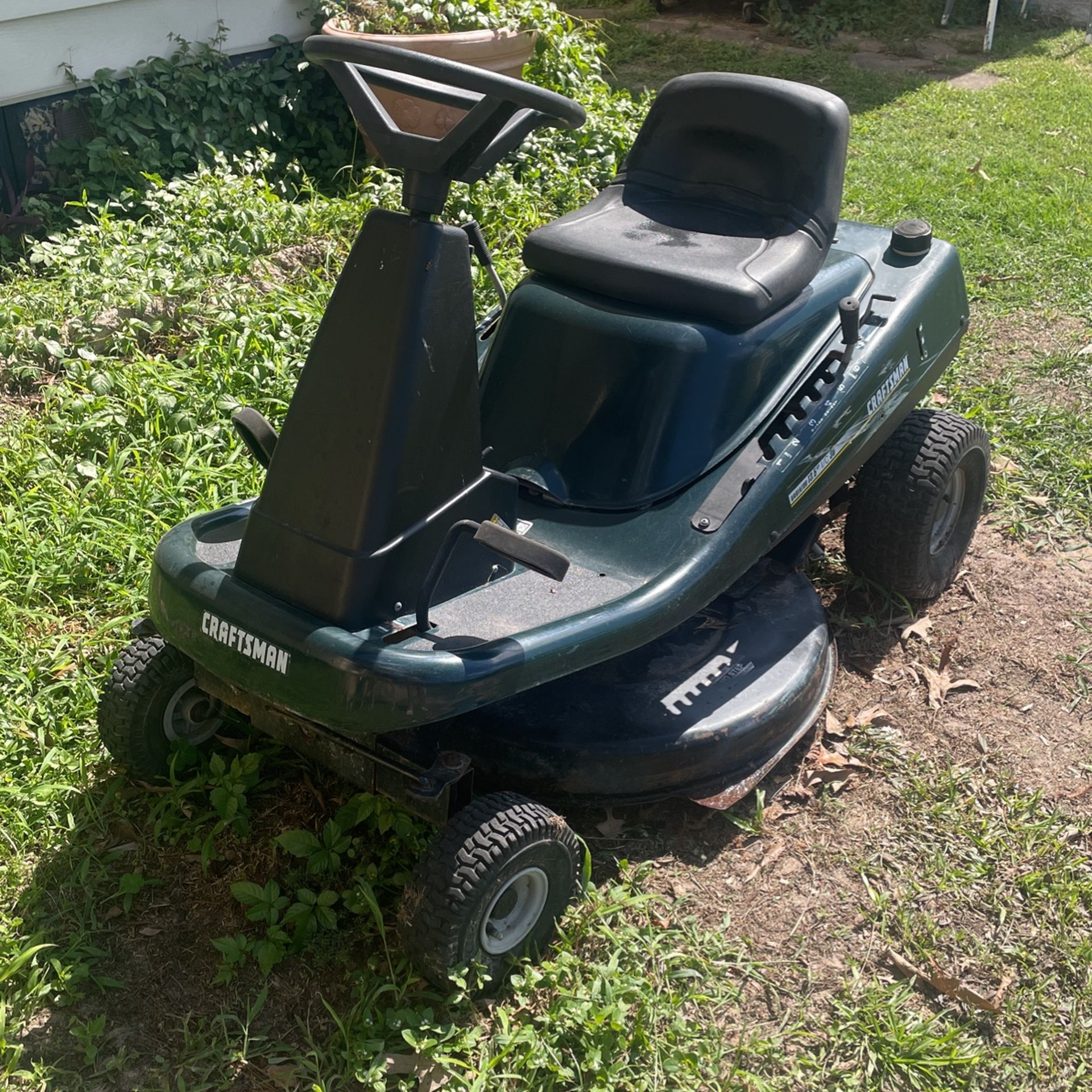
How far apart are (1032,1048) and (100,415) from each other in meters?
2.93

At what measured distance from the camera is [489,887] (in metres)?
2.19

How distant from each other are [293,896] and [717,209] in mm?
1898

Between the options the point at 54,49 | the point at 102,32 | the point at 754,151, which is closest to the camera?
the point at 754,151

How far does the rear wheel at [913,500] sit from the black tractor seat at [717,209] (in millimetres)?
561

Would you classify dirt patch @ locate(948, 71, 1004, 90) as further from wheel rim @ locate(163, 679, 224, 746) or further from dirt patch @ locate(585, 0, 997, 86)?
wheel rim @ locate(163, 679, 224, 746)

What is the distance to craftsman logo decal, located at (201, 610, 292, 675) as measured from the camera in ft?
7.06

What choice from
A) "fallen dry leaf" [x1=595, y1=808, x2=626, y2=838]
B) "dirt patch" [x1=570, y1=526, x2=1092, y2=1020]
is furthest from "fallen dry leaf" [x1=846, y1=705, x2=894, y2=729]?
"fallen dry leaf" [x1=595, y1=808, x2=626, y2=838]

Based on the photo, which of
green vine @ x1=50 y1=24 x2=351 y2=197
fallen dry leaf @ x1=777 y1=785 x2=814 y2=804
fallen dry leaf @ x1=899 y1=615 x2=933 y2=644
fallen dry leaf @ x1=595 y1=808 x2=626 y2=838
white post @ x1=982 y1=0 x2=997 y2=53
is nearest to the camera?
fallen dry leaf @ x1=595 y1=808 x2=626 y2=838

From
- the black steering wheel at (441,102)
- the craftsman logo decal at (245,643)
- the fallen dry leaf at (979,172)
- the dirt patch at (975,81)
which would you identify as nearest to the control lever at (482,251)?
the black steering wheel at (441,102)

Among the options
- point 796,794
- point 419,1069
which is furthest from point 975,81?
point 419,1069

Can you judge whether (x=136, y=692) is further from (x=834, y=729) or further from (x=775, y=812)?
(x=834, y=729)

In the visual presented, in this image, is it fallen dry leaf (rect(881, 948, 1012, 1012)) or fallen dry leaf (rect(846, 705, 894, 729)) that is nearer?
fallen dry leaf (rect(881, 948, 1012, 1012))

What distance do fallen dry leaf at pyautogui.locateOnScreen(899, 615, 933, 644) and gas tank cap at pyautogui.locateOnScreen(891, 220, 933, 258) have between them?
989mm

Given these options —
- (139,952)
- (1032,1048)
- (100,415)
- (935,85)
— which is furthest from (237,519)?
(935,85)
